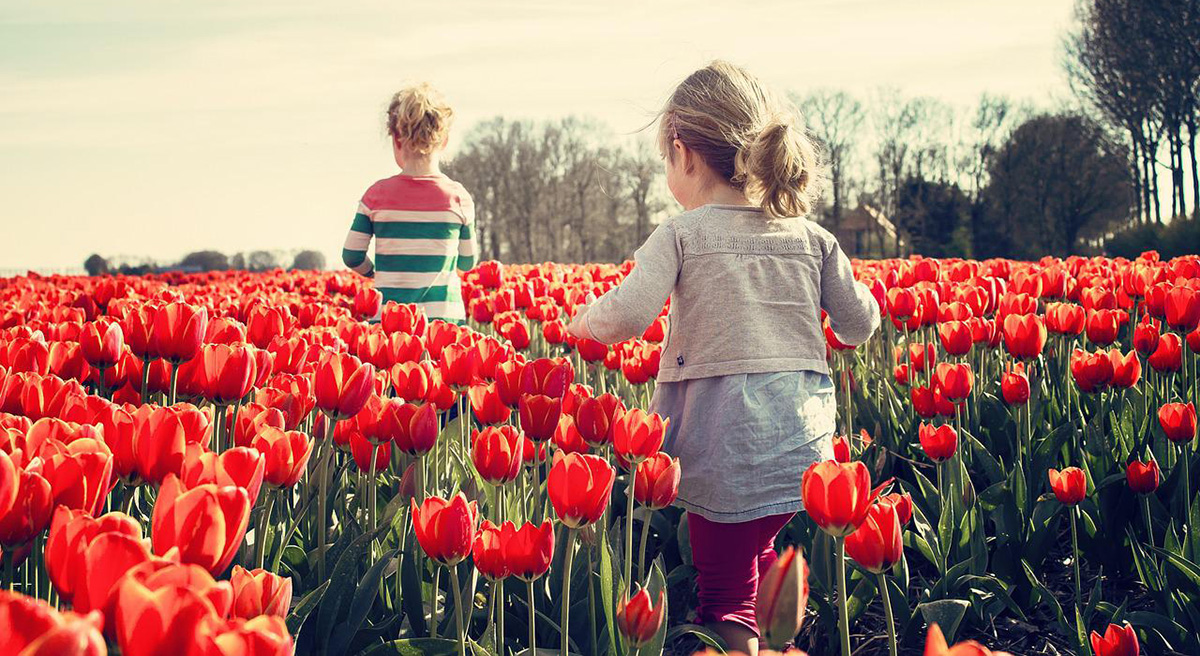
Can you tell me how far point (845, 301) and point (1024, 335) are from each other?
1.14 meters

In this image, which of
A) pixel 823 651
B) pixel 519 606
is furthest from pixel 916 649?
pixel 519 606

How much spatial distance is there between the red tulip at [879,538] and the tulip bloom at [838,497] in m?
0.12

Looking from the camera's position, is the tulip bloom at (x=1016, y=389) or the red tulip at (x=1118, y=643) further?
the tulip bloom at (x=1016, y=389)

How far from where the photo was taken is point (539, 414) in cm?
257

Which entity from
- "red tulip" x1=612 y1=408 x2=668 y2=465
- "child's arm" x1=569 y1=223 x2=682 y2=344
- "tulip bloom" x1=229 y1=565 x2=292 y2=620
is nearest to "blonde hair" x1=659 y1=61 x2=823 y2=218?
"child's arm" x1=569 y1=223 x2=682 y2=344

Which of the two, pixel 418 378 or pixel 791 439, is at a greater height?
pixel 418 378

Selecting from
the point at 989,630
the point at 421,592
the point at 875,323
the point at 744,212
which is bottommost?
the point at 989,630

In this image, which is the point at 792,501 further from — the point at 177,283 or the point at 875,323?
the point at 177,283

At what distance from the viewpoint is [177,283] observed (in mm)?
10984

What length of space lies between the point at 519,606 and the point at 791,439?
2.97ft

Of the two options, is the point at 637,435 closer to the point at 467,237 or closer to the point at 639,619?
the point at 639,619

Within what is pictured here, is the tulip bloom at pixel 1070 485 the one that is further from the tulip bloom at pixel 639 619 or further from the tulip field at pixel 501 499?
the tulip bloom at pixel 639 619

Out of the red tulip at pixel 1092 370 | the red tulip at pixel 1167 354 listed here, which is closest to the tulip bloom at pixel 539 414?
the red tulip at pixel 1092 370

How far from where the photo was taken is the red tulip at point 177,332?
2498mm
